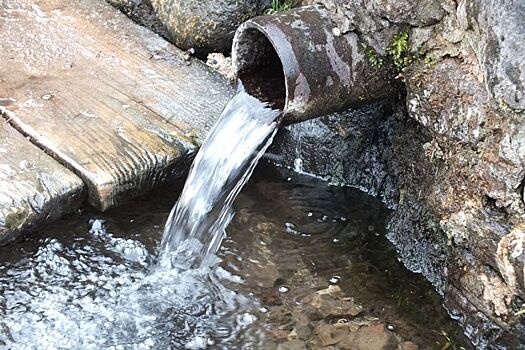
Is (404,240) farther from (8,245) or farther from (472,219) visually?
(8,245)

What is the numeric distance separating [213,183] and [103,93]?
871 millimetres

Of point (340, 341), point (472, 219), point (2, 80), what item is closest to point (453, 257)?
point (472, 219)

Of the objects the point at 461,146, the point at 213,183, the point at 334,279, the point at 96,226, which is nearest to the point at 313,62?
the point at 461,146

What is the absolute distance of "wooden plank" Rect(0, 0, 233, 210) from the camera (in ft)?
11.9

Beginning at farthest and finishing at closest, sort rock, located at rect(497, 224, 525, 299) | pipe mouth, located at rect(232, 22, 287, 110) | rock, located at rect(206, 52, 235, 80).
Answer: rock, located at rect(206, 52, 235, 80) → pipe mouth, located at rect(232, 22, 287, 110) → rock, located at rect(497, 224, 525, 299)

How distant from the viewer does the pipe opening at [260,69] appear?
3.45m

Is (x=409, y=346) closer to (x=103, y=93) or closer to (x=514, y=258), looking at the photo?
(x=514, y=258)

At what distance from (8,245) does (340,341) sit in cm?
159

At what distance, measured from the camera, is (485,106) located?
2.86 m

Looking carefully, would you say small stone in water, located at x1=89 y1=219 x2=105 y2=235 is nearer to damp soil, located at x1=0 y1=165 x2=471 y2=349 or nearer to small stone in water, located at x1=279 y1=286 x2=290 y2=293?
damp soil, located at x1=0 y1=165 x2=471 y2=349

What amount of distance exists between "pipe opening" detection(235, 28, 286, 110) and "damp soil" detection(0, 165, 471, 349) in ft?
2.13

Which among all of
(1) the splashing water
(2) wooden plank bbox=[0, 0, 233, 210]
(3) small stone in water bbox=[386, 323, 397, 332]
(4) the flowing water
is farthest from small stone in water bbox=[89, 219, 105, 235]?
(3) small stone in water bbox=[386, 323, 397, 332]

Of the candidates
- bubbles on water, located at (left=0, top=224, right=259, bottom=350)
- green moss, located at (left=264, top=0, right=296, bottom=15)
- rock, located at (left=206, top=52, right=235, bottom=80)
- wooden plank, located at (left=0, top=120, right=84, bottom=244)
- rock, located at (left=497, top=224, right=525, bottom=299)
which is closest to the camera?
rock, located at (left=497, top=224, right=525, bottom=299)

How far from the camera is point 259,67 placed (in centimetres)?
365
